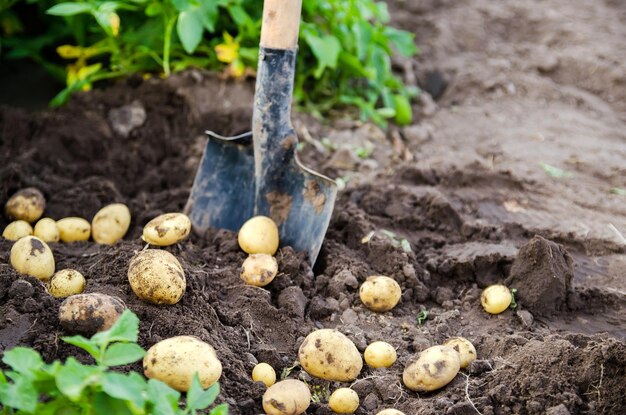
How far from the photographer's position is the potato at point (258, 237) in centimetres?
254

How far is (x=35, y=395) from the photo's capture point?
58.5 inches

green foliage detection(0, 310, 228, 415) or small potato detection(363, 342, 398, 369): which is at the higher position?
green foliage detection(0, 310, 228, 415)

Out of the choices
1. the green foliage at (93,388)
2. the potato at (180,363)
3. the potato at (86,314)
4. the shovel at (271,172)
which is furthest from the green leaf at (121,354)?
the shovel at (271,172)

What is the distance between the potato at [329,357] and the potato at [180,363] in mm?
323

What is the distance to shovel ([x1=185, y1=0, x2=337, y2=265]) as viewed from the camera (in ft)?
8.45

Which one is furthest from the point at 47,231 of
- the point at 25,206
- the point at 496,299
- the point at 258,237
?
the point at 496,299

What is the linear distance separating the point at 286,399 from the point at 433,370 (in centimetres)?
43

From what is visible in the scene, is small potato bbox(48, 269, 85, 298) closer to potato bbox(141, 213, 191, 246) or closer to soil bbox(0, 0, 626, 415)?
soil bbox(0, 0, 626, 415)

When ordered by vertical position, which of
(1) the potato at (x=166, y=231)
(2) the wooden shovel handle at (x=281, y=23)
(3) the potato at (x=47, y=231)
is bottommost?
(3) the potato at (x=47, y=231)

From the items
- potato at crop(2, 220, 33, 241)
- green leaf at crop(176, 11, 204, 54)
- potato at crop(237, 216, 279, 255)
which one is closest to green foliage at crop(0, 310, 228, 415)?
potato at crop(237, 216, 279, 255)

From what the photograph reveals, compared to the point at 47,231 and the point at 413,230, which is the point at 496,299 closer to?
the point at 413,230

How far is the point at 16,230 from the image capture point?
2.59 metres

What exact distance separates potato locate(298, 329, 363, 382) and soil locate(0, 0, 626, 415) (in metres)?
0.05

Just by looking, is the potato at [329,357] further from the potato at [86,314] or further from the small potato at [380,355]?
the potato at [86,314]
